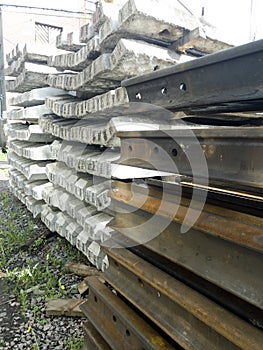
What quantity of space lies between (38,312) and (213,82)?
2.11 metres

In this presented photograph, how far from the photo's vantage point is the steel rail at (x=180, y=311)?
2.64 ft

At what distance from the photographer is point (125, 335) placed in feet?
4.12

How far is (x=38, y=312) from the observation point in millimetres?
2223

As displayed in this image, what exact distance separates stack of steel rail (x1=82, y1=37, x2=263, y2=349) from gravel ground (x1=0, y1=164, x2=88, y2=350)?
800 millimetres

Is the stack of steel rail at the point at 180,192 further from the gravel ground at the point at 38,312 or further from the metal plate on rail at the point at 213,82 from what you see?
the gravel ground at the point at 38,312

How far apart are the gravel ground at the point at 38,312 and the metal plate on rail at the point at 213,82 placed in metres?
1.66

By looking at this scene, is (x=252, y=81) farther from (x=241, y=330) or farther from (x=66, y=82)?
(x=66, y=82)

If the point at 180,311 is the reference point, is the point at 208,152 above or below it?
above

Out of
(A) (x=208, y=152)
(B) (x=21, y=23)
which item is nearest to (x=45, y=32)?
(B) (x=21, y=23)

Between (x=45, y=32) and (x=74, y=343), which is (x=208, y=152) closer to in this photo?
(x=74, y=343)

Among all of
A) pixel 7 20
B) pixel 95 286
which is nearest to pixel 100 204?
pixel 95 286

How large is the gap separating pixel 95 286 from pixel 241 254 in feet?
3.17

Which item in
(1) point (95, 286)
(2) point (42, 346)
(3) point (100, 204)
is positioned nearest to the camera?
(1) point (95, 286)

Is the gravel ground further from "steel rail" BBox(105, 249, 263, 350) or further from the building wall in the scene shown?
the building wall
